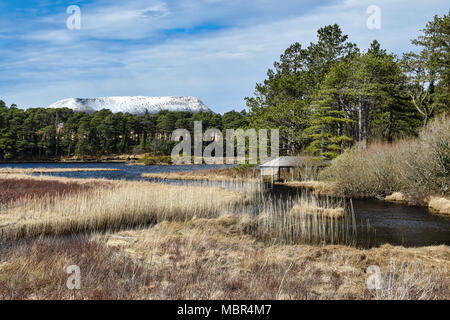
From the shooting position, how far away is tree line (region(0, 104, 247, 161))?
282 ft

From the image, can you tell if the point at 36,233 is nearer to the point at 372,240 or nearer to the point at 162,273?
the point at 162,273

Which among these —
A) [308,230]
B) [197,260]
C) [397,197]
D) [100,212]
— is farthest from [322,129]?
[197,260]

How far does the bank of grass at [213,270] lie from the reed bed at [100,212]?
5.98ft

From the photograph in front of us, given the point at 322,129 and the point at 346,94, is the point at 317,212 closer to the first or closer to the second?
the point at 322,129

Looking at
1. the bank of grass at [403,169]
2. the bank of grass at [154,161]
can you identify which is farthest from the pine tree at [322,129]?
the bank of grass at [154,161]

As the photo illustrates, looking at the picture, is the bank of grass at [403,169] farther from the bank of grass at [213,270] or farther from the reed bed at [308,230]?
the bank of grass at [213,270]

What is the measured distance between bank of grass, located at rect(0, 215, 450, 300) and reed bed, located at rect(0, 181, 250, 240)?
1.82 metres

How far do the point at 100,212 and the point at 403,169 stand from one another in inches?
717

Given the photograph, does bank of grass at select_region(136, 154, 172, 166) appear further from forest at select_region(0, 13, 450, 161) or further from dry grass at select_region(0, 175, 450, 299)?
dry grass at select_region(0, 175, 450, 299)

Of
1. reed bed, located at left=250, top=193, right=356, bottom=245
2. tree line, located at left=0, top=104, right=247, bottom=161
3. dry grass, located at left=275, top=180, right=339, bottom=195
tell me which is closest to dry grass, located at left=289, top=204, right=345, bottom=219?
reed bed, located at left=250, top=193, right=356, bottom=245

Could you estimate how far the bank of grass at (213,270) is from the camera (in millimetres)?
5184

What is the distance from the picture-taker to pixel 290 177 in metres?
35.3

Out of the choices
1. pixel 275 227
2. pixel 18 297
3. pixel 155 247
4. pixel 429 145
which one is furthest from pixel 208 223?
pixel 429 145
